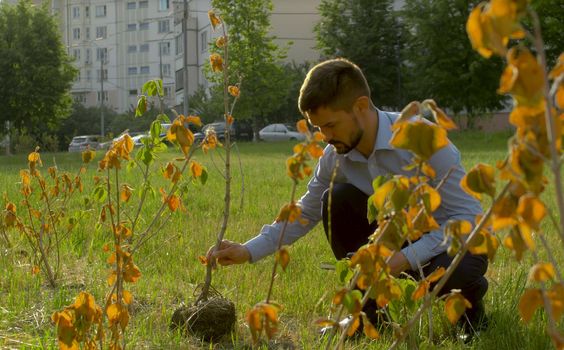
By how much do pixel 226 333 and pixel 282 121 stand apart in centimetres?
4775

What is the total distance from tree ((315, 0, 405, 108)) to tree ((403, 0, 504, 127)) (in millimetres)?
3468

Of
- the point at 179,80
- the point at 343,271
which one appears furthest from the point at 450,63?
the point at 179,80

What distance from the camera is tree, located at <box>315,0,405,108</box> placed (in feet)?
125

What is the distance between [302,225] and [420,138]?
2275mm

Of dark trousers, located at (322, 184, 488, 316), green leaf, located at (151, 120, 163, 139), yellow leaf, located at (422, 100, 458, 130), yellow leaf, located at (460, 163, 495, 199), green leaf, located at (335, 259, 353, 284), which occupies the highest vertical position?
yellow leaf, located at (422, 100, 458, 130)

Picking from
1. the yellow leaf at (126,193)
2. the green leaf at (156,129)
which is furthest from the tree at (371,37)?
the green leaf at (156,129)

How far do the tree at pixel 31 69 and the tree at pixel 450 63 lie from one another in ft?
48.5

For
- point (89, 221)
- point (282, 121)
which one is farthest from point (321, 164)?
point (282, 121)

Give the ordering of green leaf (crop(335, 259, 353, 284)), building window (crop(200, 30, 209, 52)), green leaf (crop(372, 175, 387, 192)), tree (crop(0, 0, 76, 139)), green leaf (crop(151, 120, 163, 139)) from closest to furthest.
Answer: green leaf (crop(372, 175, 387, 192))
green leaf (crop(335, 259, 353, 284))
green leaf (crop(151, 120, 163, 139))
tree (crop(0, 0, 76, 139))
building window (crop(200, 30, 209, 52))

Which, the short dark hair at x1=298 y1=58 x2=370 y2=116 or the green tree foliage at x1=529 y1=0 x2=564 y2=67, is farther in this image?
the green tree foliage at x1=529 y1=0 x2=564 y2=67

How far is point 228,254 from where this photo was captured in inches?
121

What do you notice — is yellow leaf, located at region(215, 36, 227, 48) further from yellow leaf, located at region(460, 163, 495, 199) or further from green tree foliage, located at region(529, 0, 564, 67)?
green tree foliage, located at region(529, 0, 564, 67)

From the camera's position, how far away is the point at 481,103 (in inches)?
1289

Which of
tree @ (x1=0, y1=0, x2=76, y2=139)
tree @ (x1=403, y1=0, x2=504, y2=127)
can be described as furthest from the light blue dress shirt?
tree @ (x1=0, y1=0, x2=76, y2=139)
